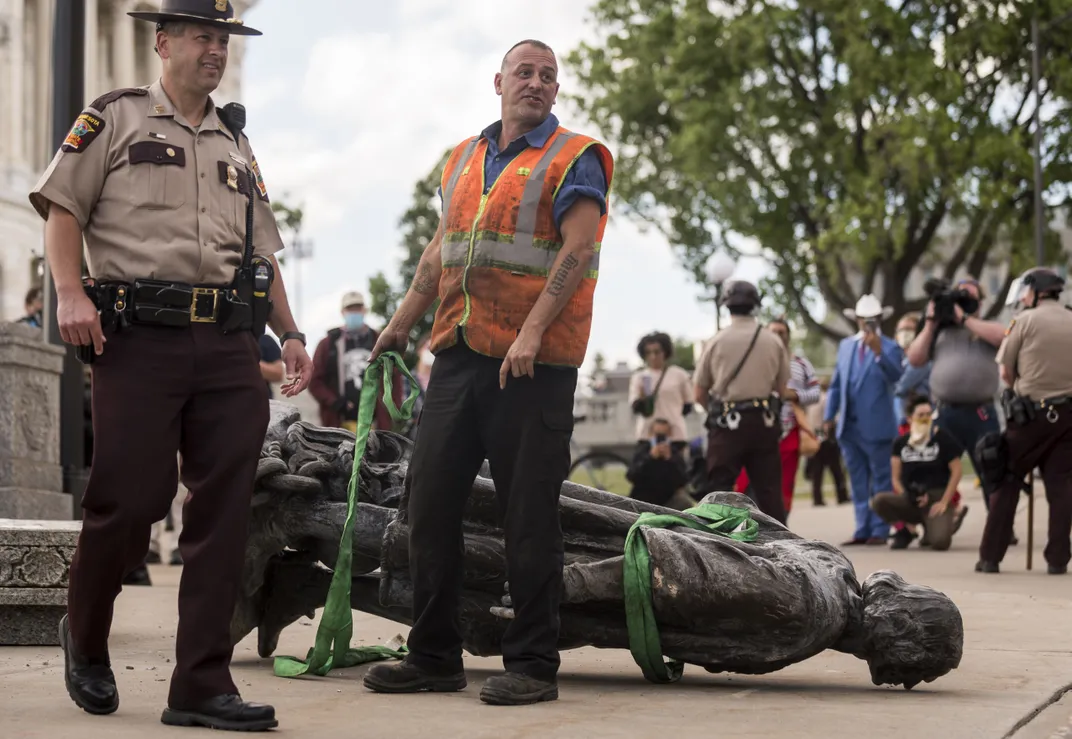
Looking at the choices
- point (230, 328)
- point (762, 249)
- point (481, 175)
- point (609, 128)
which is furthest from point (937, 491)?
point (609, 128)

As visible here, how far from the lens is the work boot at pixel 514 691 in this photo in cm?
518

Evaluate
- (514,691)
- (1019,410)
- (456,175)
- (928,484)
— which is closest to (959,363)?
(928,484)

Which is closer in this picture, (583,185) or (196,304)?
(196,304)

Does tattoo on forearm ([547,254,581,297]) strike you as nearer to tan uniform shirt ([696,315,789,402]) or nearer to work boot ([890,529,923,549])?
tan uniform shirt ([696,315,789,402])

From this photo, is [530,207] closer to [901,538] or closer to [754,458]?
[754,458]

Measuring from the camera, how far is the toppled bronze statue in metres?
5.57

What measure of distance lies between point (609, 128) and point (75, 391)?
28644 millimetres

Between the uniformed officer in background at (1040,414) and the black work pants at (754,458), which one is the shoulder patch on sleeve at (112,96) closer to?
the black work pants at (754,458)

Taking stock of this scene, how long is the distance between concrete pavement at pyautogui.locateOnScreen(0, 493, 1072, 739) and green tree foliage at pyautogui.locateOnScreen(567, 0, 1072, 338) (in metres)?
25.7

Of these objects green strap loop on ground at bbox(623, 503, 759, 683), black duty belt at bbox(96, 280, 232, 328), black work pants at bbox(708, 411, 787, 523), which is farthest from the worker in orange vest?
black work pants at bbox(708, 411, 787, 523)

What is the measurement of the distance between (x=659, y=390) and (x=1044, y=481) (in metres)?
4.87

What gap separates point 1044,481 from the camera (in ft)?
35.1

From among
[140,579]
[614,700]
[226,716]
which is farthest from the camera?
[140,579]

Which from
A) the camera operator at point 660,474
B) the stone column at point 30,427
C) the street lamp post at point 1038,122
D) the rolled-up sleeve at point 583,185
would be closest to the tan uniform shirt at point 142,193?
the rolled-up sleeve at point 583,185
